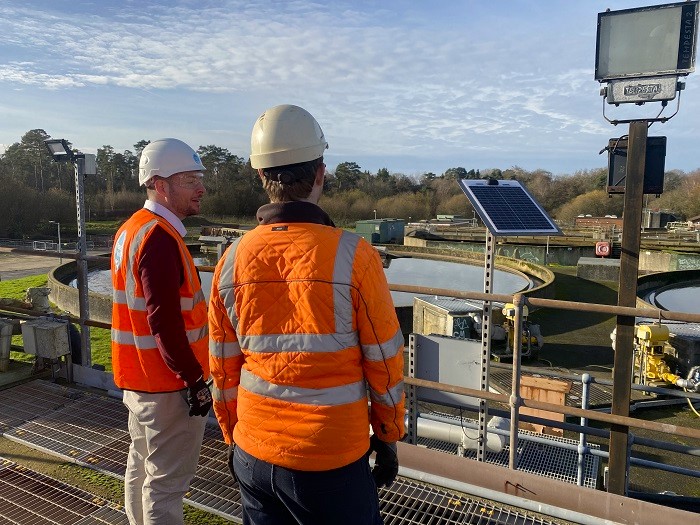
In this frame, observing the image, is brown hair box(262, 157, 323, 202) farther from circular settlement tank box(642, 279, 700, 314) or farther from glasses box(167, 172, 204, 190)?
circular settlement tank box(642, 279, 700, 314)

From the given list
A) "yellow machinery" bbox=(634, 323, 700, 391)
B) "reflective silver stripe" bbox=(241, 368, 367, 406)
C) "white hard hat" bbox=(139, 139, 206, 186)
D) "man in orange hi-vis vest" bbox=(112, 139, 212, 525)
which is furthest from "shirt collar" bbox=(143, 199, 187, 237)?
"yellow machinery" bbox=(634, 323, 700, 391)

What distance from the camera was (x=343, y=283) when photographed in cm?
141

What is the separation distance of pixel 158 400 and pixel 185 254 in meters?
0.64

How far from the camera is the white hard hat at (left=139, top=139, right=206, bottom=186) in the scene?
2.33 metres

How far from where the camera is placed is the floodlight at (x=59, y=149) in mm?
4394

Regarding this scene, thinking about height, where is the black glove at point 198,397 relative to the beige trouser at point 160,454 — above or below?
above

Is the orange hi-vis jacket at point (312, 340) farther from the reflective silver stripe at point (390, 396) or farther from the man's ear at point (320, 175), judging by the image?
the man's ear at point (320, 175)

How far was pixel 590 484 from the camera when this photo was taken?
4.43 meters

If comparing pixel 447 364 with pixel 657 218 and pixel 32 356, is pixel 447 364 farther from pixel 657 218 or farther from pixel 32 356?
pixel 657 218

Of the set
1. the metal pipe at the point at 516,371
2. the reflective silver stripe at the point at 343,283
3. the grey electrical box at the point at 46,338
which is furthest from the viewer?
the grey electrical box at the point at 46,338

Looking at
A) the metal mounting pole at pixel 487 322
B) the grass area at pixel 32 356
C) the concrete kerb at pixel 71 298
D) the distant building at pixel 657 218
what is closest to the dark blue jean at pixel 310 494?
the metal mounting pole at pixel 487 322

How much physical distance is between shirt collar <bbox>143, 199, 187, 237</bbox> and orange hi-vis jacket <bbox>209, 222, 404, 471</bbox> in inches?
34.3

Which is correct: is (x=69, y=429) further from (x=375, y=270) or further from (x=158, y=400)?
(x=375, y=270)

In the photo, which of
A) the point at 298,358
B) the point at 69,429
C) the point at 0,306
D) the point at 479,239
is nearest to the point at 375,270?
the point at 298,358
